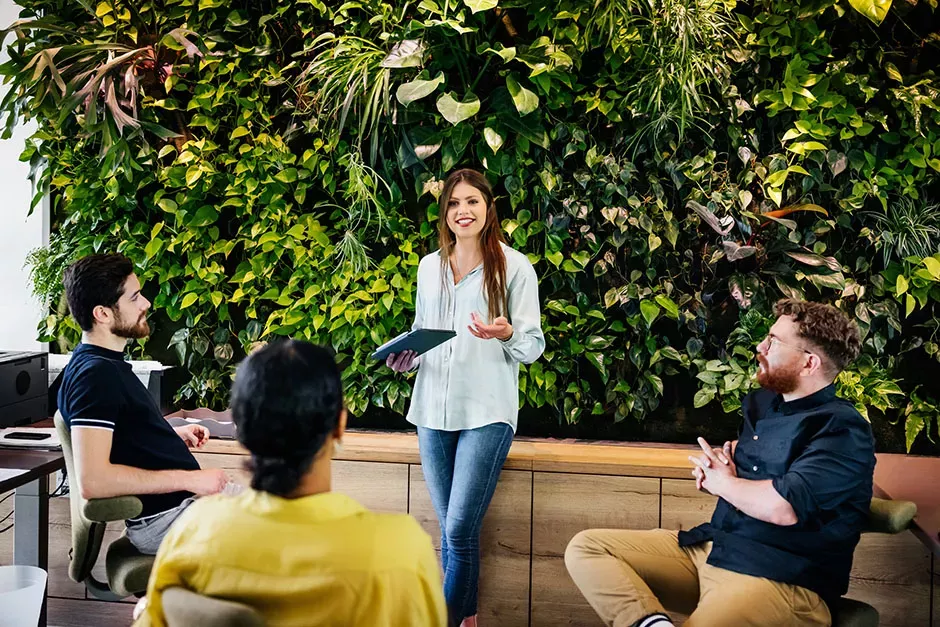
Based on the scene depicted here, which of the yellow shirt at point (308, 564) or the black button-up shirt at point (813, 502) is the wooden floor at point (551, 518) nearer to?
the black button-up shirt at point (813, 502)

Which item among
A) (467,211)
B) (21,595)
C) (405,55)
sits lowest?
(21,595)

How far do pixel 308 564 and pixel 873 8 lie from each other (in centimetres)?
284

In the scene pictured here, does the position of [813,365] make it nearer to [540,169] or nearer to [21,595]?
[540,169]

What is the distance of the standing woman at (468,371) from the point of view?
110 inches

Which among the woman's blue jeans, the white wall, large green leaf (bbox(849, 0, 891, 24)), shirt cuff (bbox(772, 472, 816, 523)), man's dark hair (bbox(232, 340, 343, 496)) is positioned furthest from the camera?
the white wall

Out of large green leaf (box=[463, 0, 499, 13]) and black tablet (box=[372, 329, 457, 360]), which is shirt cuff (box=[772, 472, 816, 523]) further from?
large green leaf (box=[463, 0, 499, 13])

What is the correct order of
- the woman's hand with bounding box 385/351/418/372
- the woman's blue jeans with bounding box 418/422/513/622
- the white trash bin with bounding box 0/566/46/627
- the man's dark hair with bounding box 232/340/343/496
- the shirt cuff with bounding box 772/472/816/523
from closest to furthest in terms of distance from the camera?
the man's dark hair with bounding box 232/340/343/496, the shirt cuff with bounding box 772/472/816/523, the white trash bin with bounding box 0/566/46/627, the woman's blue jeans with bounding box 418/422/513/622, the woman's hand with bounding box 385/351/418/372

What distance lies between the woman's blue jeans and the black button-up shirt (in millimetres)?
777

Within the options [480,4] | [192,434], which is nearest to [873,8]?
[480,4]

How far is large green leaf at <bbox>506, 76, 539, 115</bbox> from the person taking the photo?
10.6 feet

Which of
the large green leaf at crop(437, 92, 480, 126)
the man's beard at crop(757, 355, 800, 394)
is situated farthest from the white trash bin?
the man's beard at crop(757, 355, 800, 394)

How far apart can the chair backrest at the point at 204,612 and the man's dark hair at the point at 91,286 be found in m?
1.33

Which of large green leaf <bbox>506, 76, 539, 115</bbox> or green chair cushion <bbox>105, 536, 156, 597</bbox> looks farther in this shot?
large green leaf <bbox>506, 76, 539, 115</bbox>

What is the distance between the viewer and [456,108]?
3.29 metres
